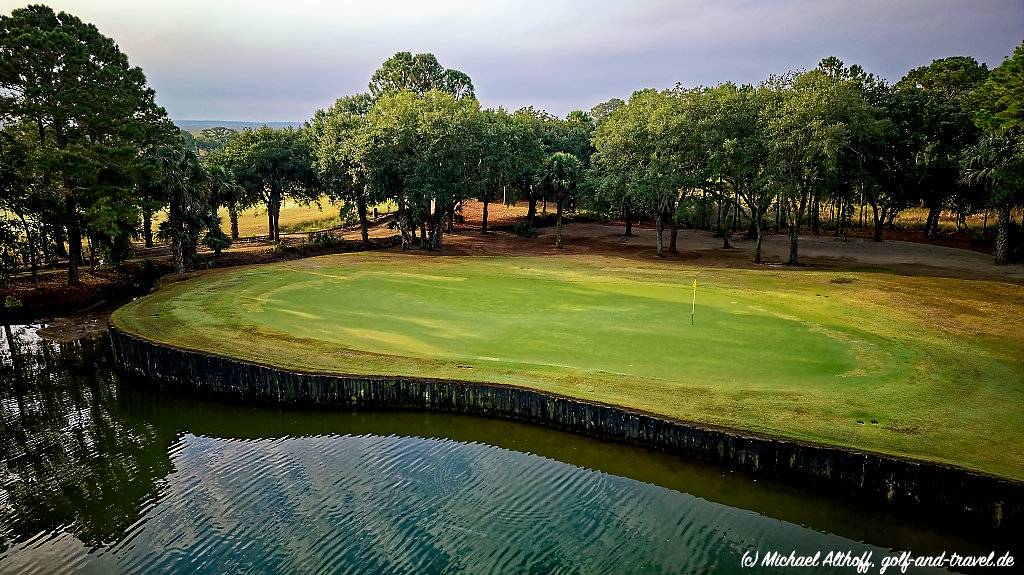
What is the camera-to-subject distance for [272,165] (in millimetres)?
53812

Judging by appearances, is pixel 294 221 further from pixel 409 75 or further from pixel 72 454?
pixel 72 454

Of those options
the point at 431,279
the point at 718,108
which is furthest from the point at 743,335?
the point at 718,108

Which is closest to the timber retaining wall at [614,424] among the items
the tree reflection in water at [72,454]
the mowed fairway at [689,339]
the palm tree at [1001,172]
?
the mowed fairway at [689,339]

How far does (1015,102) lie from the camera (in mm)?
35156

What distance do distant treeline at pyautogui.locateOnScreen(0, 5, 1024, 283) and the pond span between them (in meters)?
20.0

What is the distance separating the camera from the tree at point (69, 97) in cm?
3127

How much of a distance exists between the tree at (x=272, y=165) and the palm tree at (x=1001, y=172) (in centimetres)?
5091

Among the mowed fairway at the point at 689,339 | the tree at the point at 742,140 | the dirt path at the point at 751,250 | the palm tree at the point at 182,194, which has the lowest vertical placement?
the mowed fairway at the point at 689,339

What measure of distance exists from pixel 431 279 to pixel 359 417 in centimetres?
1860

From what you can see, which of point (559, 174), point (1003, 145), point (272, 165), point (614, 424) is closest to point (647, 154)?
point (559, 174)

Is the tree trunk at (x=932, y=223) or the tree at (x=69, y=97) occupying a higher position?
the tree at (x=69, y=97)

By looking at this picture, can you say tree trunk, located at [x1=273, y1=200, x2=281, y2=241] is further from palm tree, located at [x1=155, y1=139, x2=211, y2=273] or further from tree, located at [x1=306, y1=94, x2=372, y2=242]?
palm tree, located at [x1=155, y1=139, x2=211, y2=273]

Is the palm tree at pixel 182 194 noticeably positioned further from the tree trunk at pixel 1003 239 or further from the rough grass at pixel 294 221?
the tree trunk at pixel 1003 239

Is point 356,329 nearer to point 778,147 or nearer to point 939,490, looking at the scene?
point 939,490
